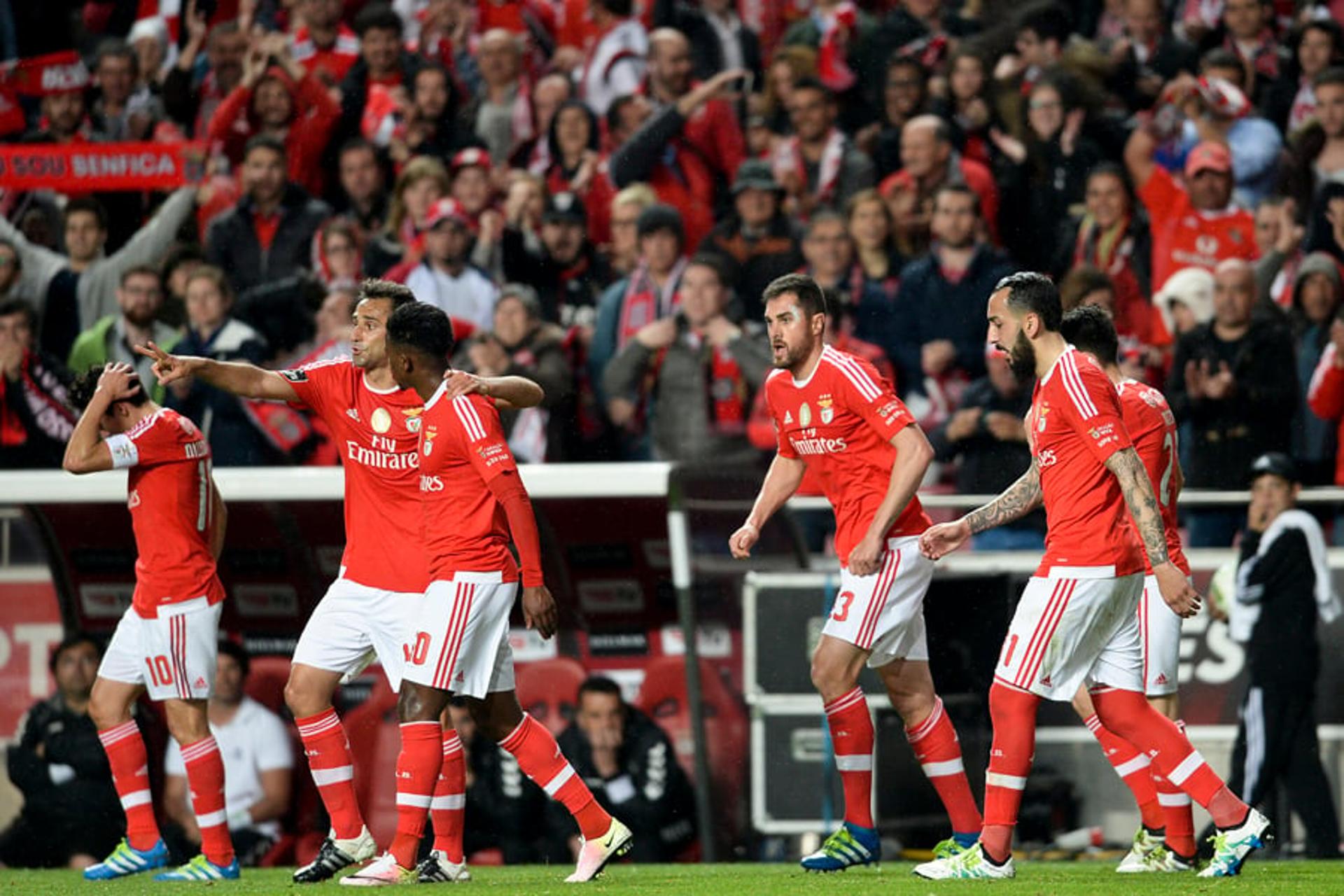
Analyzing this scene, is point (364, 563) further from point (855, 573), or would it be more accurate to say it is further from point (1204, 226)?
point (1204, 226)

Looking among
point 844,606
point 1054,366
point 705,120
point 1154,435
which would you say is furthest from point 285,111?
point 1054,366

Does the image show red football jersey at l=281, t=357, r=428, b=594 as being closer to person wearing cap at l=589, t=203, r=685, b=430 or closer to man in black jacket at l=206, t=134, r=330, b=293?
person wearing cap at l=589, t=203, r=685, b=430

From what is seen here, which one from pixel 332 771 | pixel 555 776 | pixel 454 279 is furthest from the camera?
pixel 454 279

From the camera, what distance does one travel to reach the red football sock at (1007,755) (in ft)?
24.2

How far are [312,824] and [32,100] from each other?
6.66 metres

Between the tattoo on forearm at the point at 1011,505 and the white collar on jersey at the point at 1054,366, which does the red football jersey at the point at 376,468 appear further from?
the white collar on jersey at the point at 1054,366

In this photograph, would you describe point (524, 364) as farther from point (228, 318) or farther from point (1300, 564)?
point (1300, 564)

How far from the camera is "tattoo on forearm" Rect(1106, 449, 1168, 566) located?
7016mm

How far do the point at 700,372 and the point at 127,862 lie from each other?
4625 millimetres

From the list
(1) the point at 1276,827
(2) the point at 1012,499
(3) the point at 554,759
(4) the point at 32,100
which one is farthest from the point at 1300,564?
(4) the point at 32,100

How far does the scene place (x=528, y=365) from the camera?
12.4 metres

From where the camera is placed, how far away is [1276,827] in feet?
34.8

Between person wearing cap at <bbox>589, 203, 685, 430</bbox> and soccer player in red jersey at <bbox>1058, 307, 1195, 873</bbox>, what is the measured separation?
4536 millimetres

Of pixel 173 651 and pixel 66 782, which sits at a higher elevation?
pixel 173 651
